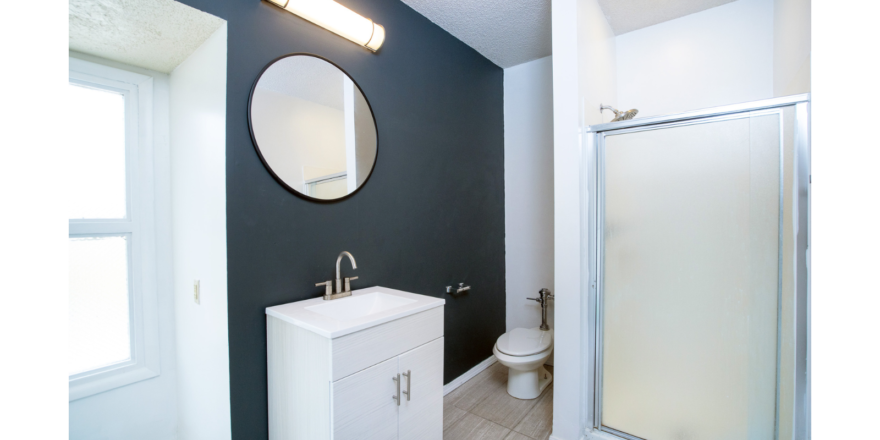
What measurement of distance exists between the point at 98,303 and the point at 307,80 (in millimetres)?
1271

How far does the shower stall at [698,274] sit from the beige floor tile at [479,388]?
0.70 metres

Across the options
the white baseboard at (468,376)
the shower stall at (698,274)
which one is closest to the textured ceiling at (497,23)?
the shower stall at (698,274)

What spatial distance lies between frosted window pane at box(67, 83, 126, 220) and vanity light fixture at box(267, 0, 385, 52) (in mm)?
846

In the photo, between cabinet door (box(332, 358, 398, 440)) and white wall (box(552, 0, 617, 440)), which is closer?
cabinet door (box(332, 358, 398, 440))

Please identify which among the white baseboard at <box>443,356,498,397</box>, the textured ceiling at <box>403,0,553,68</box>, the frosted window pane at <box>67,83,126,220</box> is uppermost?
the textured ceiling at <box>403,0,553,68</box>

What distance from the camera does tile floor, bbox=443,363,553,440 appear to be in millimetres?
1885

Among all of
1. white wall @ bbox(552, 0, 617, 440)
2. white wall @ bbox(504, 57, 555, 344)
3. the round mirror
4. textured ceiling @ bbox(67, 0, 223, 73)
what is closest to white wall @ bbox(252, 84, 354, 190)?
the round mirror

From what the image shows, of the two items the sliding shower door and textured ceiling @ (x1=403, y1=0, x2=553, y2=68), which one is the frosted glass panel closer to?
the sliding shower door

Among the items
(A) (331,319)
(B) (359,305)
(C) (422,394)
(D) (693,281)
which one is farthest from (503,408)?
(A) (331,319)

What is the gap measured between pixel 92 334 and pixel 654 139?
8.27 feet

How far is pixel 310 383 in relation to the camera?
4.18ft
